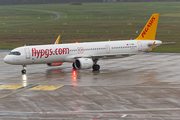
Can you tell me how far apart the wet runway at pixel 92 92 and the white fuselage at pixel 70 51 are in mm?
2081

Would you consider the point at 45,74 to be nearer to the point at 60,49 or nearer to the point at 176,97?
the point at 60,49

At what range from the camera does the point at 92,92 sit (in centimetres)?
3600

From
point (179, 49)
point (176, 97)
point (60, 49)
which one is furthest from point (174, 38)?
point (176, 97)

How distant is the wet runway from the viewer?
91.6 feet

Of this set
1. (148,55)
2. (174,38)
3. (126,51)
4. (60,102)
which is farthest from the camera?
(174,38)

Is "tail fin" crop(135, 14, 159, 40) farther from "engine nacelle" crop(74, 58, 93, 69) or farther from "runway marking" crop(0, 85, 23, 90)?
"runway marking" crop(0, 85, 23, 90)

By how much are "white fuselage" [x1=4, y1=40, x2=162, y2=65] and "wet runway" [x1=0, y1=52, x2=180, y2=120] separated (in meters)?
2.08

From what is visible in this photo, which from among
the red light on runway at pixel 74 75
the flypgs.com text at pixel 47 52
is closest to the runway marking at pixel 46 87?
the red light on runway at pixel 74 75

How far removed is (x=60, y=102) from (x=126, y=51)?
2556cm

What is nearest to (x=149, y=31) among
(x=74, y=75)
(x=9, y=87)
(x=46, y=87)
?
(x=74, y=75)

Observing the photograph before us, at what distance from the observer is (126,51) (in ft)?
181

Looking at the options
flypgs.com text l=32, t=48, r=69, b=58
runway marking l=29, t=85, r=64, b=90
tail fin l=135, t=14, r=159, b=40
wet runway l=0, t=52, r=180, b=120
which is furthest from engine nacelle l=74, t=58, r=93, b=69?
tail fin l=135, t=14, r=159, b=40

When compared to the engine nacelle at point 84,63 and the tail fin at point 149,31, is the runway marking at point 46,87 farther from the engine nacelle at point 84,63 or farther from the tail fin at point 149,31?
the tail fin at point 149,31

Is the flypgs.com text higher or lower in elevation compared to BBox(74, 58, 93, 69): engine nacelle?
higher
